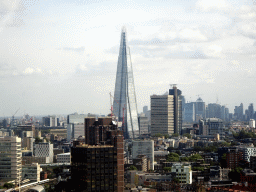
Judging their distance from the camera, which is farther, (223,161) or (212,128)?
(212,128)

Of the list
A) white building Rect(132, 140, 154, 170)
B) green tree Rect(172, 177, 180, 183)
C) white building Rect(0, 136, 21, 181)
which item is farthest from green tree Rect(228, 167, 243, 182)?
white building Rect(132, 140, 154, 170)

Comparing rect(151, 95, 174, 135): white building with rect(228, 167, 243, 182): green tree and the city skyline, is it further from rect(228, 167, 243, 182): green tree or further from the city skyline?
rect(228, 167, 243, 182): green tree

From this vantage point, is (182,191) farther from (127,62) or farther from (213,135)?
(127,62)

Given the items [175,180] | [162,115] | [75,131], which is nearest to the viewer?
[175,180]

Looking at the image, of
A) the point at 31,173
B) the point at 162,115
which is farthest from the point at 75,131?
the point at 31,173

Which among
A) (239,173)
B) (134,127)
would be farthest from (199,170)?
(134,127)

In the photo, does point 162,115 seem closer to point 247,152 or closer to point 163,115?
point 163,115

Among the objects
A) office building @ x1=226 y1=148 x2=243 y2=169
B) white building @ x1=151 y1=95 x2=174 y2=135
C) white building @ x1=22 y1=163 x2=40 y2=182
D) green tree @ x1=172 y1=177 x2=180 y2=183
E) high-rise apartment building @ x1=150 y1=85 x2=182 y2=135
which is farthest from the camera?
high-rise apartment building @ x1=150 y1=85 x2=182 y2=135
